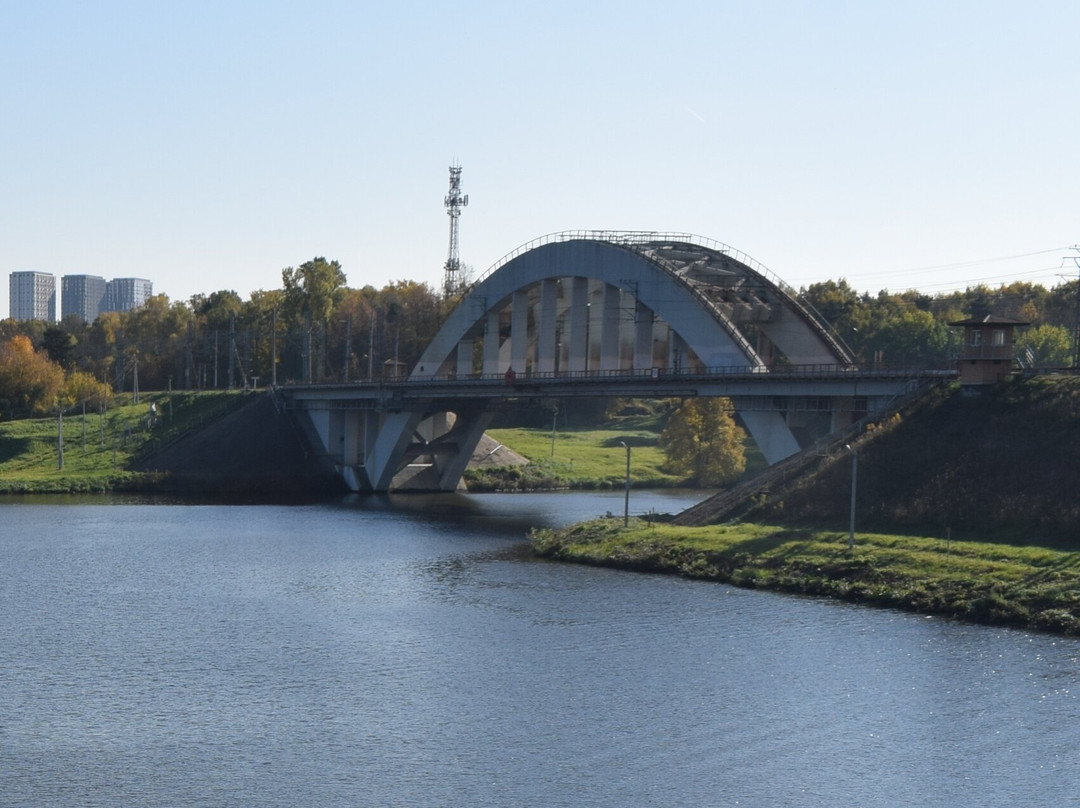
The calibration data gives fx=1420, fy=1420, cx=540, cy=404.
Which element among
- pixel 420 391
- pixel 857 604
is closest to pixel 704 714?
pixel 857 604

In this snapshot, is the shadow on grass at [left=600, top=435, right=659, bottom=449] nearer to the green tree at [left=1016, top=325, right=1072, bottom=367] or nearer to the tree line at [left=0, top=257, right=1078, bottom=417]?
the tree line at [left=0, top=257, right=1078, bottom=417]

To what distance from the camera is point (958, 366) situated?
6719cm

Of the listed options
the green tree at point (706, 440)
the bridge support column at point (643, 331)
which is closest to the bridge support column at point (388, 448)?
the bridge support column at point (643, 331)

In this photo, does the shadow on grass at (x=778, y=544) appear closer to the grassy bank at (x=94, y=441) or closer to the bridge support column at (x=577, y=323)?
the bridge support column at (x=577, y=323)

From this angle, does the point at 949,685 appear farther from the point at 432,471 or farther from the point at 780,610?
the point at 432,471

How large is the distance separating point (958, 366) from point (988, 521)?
13282 millimetres

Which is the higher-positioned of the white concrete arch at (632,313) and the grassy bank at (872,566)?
the white concrete arch at (632,313)

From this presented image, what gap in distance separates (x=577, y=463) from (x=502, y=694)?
87.9 m

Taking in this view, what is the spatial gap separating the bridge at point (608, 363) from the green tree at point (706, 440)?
7.12m

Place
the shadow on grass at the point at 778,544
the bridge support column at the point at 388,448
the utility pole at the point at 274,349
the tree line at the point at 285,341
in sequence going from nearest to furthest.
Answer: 1. the shadow on grass at the point at 778,544
2. the bridge support column at the point at 388,448
3. the utility pole at the point at 274,349
4. the tree line at the point at 285,341

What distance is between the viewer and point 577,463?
411 feet

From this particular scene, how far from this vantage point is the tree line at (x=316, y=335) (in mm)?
134075

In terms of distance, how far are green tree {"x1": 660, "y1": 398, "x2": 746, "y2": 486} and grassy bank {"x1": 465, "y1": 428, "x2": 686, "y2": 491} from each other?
4494 millimetres

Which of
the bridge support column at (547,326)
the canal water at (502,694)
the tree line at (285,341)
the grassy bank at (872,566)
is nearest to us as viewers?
the canal water at (502,694)
